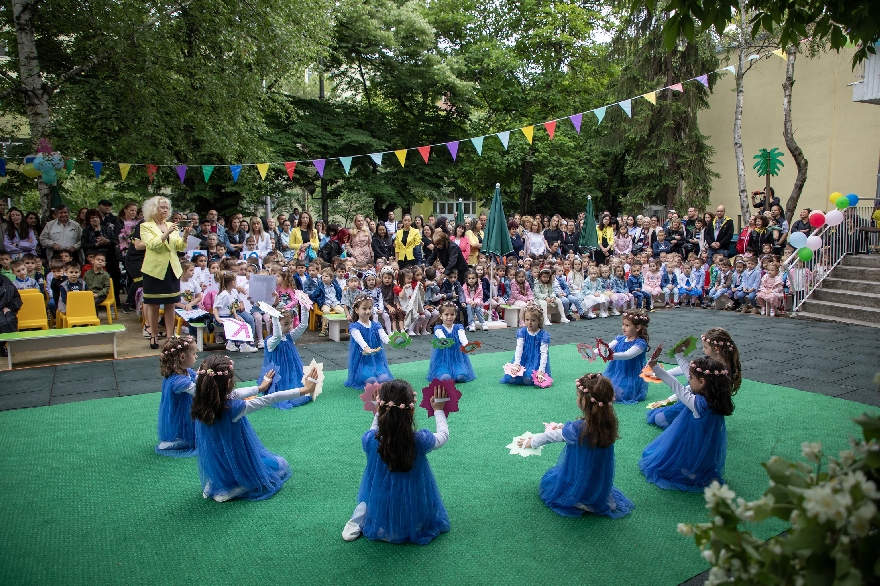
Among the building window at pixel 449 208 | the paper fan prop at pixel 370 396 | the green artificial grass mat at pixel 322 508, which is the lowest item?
the green artificial grass mat at pixel 322 508

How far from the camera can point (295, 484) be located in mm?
4312

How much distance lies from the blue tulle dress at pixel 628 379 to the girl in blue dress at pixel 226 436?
11.4 feet

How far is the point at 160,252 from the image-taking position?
6992 mm

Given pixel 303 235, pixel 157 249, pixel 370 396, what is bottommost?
pixel 370 396

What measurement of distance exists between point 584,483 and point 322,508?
1731 mm

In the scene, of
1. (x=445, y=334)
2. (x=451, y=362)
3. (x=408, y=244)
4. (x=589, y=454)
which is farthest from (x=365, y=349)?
(x=408, y=244)

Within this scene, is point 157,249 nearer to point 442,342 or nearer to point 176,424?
point 176,424

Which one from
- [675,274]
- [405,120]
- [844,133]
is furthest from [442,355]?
[844,133]

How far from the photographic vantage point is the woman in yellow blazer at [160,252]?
6.88 meters

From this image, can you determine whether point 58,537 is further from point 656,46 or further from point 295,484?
point 656,46

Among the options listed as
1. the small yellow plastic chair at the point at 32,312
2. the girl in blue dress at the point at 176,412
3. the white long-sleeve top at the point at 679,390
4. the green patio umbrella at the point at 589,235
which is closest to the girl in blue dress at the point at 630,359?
the white long-sleeve top at the point at 679,390

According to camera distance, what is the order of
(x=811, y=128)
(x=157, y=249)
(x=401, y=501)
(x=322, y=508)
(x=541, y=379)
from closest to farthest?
(x=401, y=501)
(x=322, y=508)
(x=541, y=379)
(x=157, y=249)
(x=811, y=128)

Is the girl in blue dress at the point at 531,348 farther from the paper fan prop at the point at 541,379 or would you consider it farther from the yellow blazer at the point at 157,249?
the yellow blazer at the point at 157,249

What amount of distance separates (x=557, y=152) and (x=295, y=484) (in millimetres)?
19242
